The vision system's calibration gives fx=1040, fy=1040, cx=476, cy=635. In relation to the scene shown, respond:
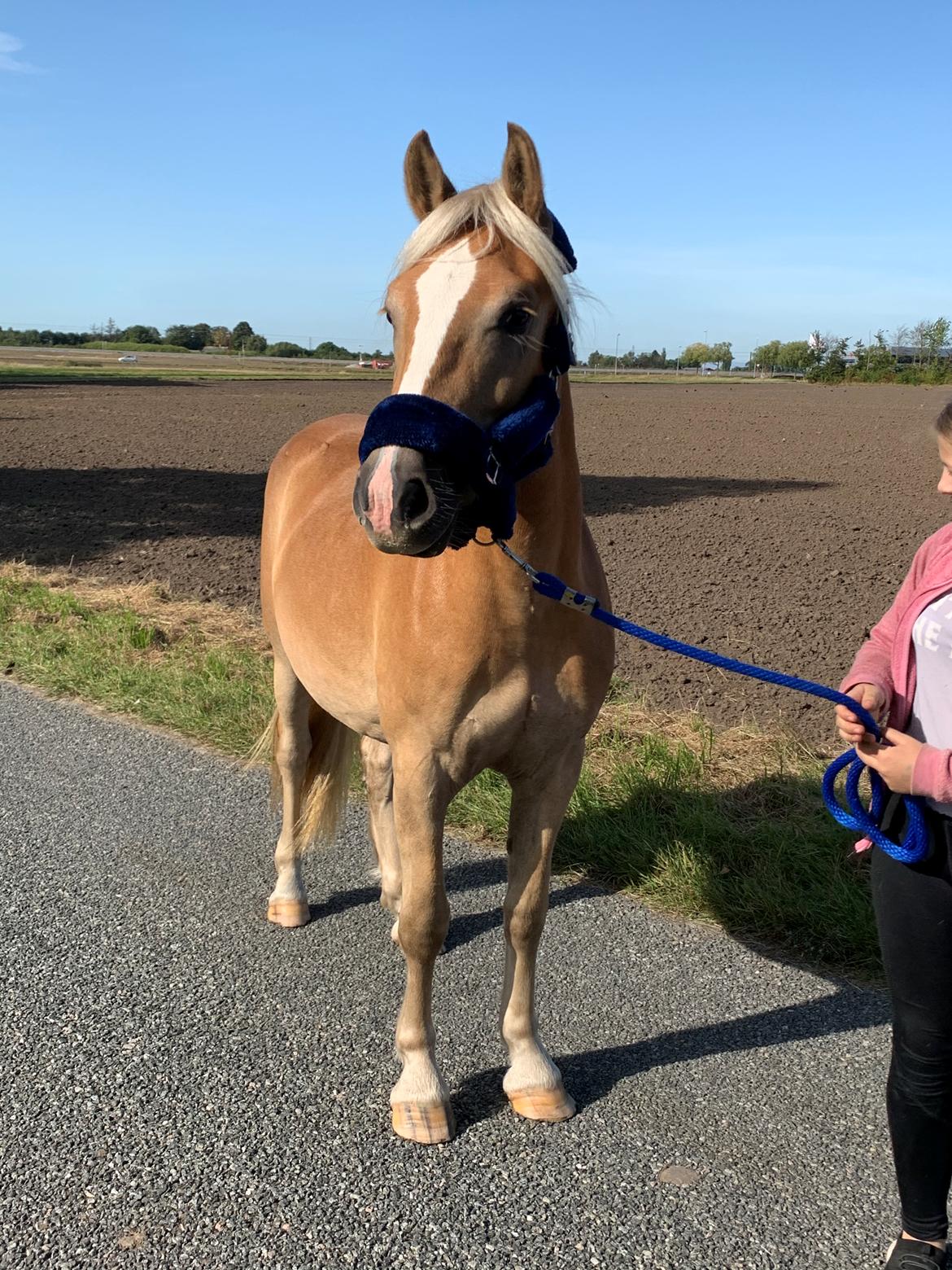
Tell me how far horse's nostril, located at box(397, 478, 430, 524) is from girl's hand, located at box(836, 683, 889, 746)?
1006 mm

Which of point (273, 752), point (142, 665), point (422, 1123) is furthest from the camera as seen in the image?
point (142, 665)

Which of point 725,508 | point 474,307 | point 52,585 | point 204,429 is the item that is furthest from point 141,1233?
point 204,429

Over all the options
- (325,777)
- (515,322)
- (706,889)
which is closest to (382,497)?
(515,322)

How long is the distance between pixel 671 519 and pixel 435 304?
12192 mm

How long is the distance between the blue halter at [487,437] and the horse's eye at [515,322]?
0.13 meters

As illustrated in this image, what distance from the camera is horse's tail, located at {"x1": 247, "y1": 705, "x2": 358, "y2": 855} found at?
425 centimetres

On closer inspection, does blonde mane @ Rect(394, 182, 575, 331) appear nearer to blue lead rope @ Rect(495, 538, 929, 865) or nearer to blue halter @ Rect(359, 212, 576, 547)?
blue halter @ Rect(359, 212, 576, 547)

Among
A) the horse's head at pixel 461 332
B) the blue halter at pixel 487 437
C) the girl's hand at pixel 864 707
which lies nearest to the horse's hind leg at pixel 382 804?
the blue halter at pixel 487 437

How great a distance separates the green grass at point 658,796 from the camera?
3902 mm

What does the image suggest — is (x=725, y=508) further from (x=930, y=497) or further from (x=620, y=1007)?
(x=620, y=1007)

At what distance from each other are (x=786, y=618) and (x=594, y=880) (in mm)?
4565

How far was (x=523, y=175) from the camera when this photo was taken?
250cm

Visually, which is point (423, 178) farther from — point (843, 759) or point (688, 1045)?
point (688, 1045)

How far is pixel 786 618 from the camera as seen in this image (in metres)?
8.27
